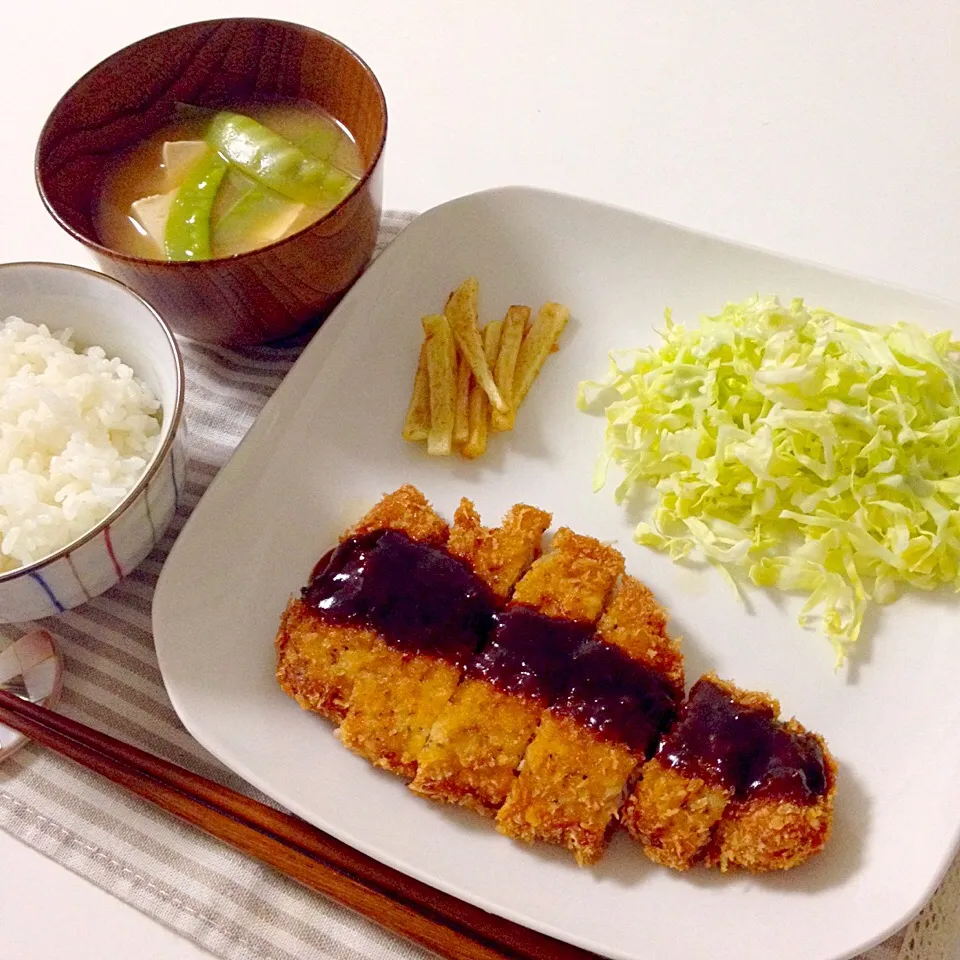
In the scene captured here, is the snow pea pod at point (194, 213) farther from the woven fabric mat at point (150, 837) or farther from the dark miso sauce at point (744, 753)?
the dark miso sauce at point (744, 753)

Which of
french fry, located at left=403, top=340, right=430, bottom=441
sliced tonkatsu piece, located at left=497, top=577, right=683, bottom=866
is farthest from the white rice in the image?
sliced tonkatsu piece, located at left=497, top=577, right=683, bottom=866

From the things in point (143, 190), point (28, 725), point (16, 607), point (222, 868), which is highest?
point (143, 190)

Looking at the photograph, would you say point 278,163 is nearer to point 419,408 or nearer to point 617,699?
point 419,408

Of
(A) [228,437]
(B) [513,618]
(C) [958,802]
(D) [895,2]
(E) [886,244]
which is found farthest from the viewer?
(D) [895,2]

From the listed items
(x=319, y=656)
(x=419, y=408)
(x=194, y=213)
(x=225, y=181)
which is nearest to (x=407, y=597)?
(x=319, y=656)

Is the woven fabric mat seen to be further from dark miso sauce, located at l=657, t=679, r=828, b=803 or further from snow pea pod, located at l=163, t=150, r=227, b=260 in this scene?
snow pea pod, located at l=163, t=150, r=227, b=260

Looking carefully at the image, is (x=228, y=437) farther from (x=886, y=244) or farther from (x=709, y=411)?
(x=886, y=244)

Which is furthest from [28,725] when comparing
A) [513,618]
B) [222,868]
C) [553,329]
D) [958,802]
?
[958,802]
